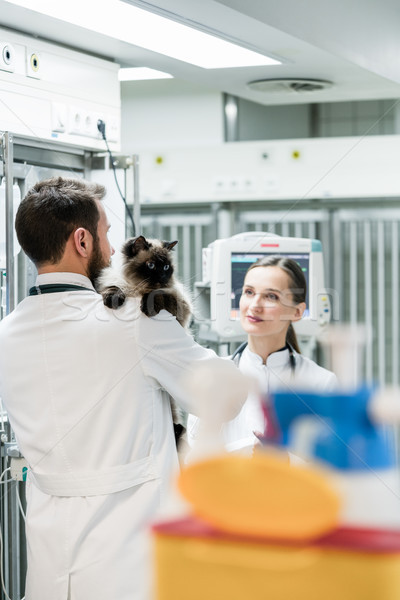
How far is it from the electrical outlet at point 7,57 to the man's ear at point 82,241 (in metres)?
0.96

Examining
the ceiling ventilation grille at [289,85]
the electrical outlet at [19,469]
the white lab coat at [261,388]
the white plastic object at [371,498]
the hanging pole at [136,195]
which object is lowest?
the electrical outlet at [19,469]

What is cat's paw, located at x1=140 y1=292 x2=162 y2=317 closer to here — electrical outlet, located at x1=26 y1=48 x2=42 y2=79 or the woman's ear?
the woman's ear

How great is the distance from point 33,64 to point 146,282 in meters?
1.12

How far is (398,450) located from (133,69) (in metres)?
3.10

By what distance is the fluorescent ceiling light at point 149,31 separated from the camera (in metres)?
1.83

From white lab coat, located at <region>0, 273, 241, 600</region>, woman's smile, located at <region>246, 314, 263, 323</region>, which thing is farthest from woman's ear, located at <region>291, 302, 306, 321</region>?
white lab coat, located at <region>0, 273, 241, 600</region>

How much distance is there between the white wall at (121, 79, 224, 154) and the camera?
13.3 feet

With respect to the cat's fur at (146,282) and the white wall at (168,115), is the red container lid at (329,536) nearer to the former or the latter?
the cat's fur at (146,282)

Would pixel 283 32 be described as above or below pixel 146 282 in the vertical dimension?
above

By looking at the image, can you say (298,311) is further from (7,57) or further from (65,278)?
(7,57)

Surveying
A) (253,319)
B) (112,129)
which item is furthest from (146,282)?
(112,129)

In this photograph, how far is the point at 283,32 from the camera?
2.08m

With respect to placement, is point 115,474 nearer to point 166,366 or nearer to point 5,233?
point 166,366

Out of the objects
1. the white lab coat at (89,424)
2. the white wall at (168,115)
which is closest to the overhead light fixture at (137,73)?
the white wall at (168,115)
